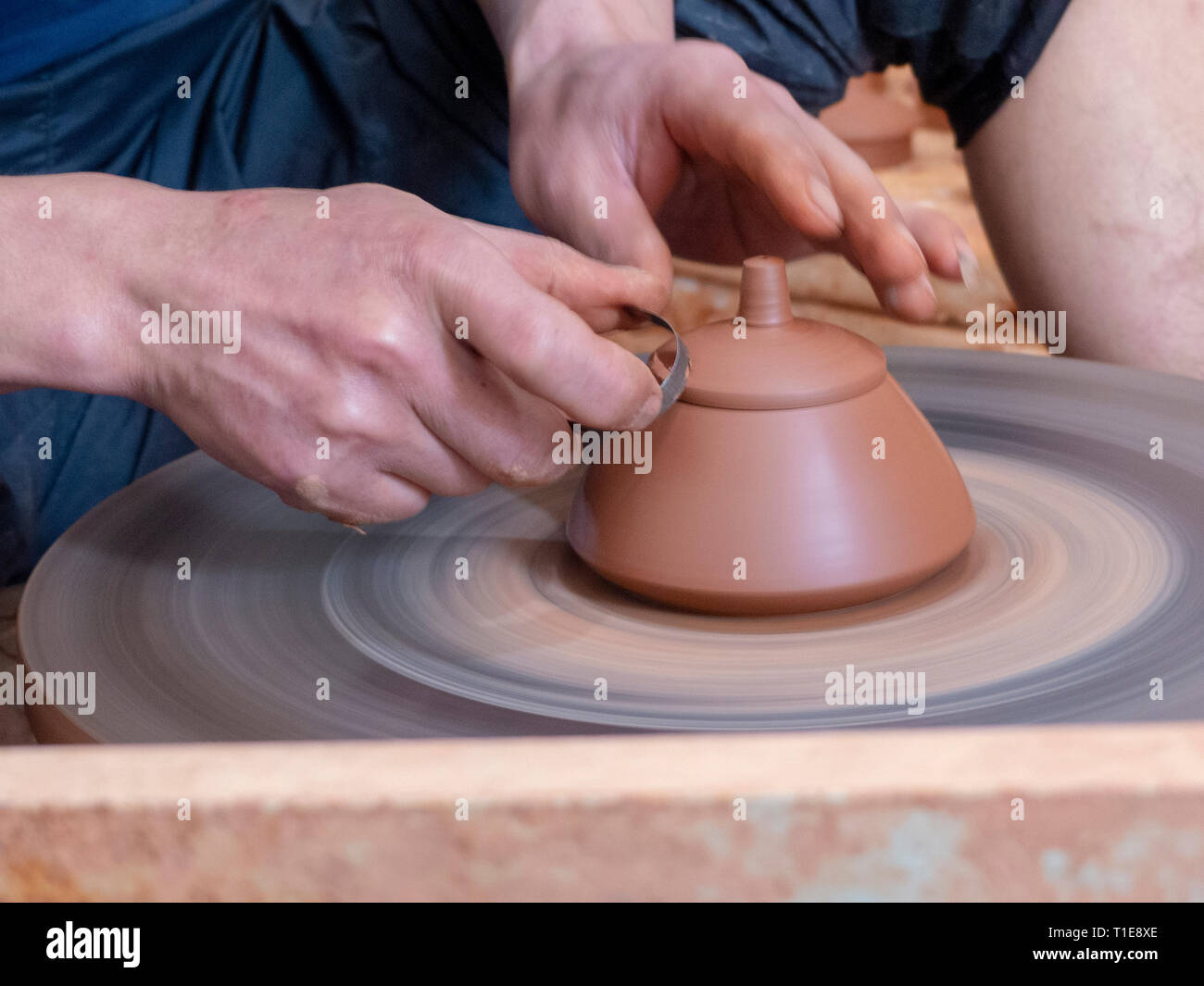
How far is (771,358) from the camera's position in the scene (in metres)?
0.75

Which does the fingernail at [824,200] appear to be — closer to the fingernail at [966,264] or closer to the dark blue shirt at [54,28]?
the fingernail at [966,264]

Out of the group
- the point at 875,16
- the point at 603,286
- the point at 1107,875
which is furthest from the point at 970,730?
the point at 875,16

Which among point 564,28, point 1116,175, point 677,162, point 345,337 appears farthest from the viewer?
point 1116,175

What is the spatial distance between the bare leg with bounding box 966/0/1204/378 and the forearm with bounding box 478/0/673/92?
0.39 meters

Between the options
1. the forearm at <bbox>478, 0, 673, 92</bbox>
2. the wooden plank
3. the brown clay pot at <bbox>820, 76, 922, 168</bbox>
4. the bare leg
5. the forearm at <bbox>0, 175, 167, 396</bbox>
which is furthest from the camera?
the brown clay pot at <bbox>820, 76, 922, 168</bbox>

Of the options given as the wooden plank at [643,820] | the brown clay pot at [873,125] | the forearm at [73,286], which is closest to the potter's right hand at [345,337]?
the forearm at [73,286]

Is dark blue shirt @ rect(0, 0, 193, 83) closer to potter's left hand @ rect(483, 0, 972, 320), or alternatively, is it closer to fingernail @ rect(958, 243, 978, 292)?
potter's left hand @ rect(483, 0, 972, 320)

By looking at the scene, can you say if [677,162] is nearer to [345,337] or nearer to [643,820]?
[345,337]

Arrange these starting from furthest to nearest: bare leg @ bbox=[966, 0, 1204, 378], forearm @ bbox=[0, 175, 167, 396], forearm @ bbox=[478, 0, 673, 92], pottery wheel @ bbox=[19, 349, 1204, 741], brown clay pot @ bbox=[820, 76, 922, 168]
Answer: brown clay pot @ bbox=[820, 76, 922, 168] < bare leg @ bbox=[966, 0, 1204, 378] < forearm @ bbox=[478, 0, 673, 92] < forearm @ bbox=[0, 175, 167, 396] < pottery wheel @ bbox=[19, 349, 1204, 741]

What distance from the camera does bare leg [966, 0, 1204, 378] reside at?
118 cm

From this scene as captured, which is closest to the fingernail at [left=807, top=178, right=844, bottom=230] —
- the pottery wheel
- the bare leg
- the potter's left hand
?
the potter's left hand

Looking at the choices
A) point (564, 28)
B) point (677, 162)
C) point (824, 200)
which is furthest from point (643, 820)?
point (564, 28)

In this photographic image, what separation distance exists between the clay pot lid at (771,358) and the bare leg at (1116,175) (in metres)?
0.54

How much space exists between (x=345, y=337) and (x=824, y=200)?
0.99 feet
